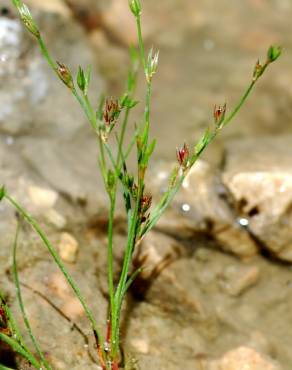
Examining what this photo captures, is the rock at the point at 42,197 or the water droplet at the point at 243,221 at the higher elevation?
the water droplet at the point at 243,221

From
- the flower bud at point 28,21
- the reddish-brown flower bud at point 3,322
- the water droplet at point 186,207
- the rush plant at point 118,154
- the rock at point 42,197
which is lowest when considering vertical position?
the reddish-brown flower bud at point 3,322

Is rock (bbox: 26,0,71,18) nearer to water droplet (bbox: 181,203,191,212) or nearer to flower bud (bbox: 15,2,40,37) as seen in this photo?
water droplet (bbox: 181,203,191,212)

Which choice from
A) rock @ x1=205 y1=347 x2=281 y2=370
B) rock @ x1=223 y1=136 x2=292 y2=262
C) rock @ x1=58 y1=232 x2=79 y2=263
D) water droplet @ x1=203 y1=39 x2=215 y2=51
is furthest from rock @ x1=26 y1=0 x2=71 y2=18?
rock @ x1=205 y1=347 x2=281 y2=370

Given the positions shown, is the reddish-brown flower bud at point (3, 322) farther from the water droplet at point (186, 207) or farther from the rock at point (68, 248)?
the water droplet at point (186, 207)

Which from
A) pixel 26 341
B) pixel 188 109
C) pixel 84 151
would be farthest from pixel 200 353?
pixel 188 109

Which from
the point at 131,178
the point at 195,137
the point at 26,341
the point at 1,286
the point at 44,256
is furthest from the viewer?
the point at 195,137

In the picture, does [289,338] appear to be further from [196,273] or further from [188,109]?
[188,109]

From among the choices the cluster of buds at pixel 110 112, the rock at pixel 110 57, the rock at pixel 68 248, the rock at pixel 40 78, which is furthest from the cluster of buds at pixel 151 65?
the rock at pixel 110 57
